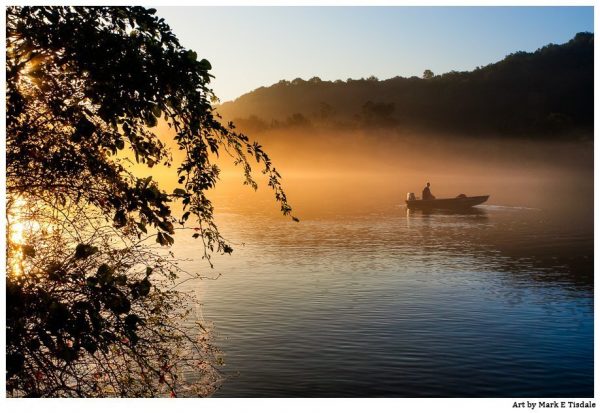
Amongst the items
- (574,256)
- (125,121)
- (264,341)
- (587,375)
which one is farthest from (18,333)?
(574,256)

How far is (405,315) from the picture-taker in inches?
1175

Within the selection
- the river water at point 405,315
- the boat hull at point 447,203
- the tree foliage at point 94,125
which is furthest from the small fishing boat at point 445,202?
the tree foliage at point 94,125

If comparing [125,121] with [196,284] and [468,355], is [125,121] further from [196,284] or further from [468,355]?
[196,284]

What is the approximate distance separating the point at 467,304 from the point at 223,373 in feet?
50.0

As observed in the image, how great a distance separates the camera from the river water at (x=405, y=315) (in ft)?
69.2

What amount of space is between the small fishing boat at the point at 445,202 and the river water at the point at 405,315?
57.2ft

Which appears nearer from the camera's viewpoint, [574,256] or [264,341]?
[264,341]

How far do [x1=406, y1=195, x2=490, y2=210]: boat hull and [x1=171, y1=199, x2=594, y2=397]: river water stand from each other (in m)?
17.4

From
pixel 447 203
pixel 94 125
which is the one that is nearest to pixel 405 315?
pixel 94 125

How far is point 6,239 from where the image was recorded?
9.72 m

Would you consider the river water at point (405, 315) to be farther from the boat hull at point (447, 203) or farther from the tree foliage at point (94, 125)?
the boat hull at point (447, 203)
